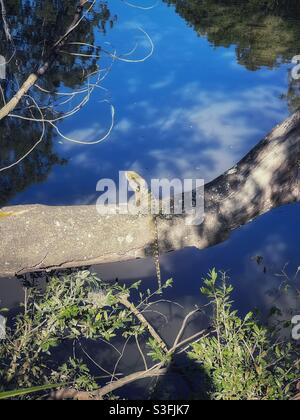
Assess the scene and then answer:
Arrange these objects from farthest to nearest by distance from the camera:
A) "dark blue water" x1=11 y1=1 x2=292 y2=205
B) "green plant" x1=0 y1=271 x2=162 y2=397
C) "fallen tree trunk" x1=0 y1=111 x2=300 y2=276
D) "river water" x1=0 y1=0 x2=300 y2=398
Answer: "dark blue water" x1=11 y1=1 x2=292 y2=205, "river water" x1=0 y1=0 x2=300 y2=398, "green plant" x1=0 y1=271 x2=162 y2=397, "fallen tree trunk" x1=0 y1=111 x2=300 y2=276

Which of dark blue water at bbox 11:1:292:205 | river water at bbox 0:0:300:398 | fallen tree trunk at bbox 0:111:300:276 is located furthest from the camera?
dark blue water at bbox 11:1:292:205

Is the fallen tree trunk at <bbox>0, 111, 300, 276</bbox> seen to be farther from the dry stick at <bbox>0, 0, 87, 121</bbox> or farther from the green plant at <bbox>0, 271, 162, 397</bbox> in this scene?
the dry stick at <bbox>0, 0, 87, 121</bbox>

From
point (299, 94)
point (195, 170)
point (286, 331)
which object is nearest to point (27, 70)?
point (195, 170)

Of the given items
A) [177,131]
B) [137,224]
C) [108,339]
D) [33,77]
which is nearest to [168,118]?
[177,131]

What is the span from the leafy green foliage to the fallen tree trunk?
0.37m

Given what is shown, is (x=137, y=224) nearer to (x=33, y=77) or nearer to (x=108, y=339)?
(x=108, y=339)

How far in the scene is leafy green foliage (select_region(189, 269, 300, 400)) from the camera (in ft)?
6.69

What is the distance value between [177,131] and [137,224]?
148 inches

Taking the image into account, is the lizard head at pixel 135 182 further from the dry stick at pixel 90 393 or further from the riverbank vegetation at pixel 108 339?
the dry stick at pixel 90 393

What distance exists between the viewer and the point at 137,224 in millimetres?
1981

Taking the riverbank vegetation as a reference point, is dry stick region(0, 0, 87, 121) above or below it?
above

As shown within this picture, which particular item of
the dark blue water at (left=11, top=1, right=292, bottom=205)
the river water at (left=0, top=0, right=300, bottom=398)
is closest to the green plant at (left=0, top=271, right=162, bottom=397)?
the river water at (left=0, top=0, right=300, bottom=398)

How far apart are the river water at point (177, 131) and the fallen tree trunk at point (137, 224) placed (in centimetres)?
124
